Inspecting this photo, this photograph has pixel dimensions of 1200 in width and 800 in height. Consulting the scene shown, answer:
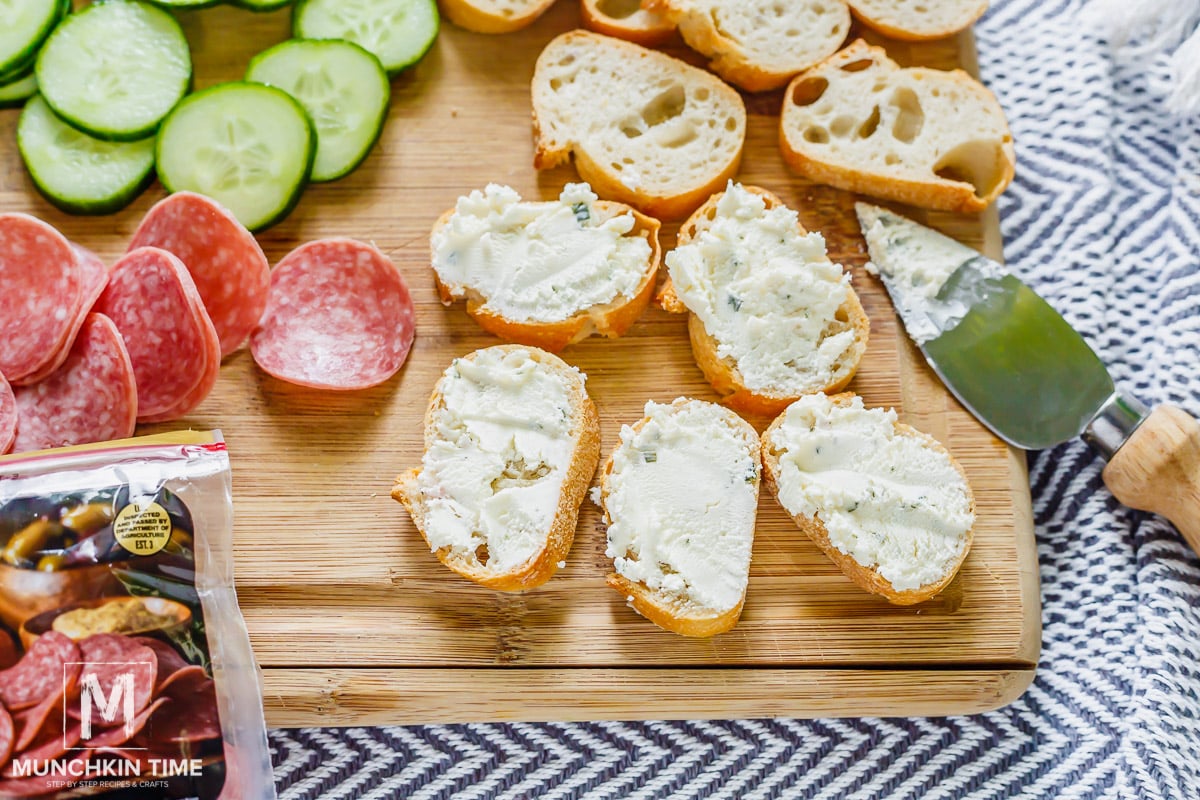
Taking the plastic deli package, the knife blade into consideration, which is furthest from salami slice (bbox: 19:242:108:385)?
the knife blade

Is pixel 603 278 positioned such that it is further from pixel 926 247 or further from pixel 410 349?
pixel 926 247

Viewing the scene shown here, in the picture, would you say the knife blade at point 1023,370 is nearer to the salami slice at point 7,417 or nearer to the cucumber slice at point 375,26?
the cucumber slice at point 375,26

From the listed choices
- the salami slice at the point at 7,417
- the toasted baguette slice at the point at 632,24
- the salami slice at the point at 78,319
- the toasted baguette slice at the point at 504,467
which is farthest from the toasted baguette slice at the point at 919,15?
the salami slice at the point at 7,417

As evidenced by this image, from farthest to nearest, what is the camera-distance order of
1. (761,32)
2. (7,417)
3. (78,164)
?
1. (761,32)
2. (78,164)
3. (7,417)

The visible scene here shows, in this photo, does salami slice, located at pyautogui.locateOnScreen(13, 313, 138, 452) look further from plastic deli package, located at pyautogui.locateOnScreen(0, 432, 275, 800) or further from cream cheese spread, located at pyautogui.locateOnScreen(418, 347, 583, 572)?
cream cheese spread, located at pyautogui.locateOnScreen(418, 347, 583, 572)

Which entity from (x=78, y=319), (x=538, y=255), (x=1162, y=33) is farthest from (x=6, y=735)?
(x=1162, y=33)

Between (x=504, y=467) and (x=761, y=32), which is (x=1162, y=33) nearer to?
(x=761, y=32)

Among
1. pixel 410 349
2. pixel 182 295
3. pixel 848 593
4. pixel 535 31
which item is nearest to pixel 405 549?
pixel 410 349
